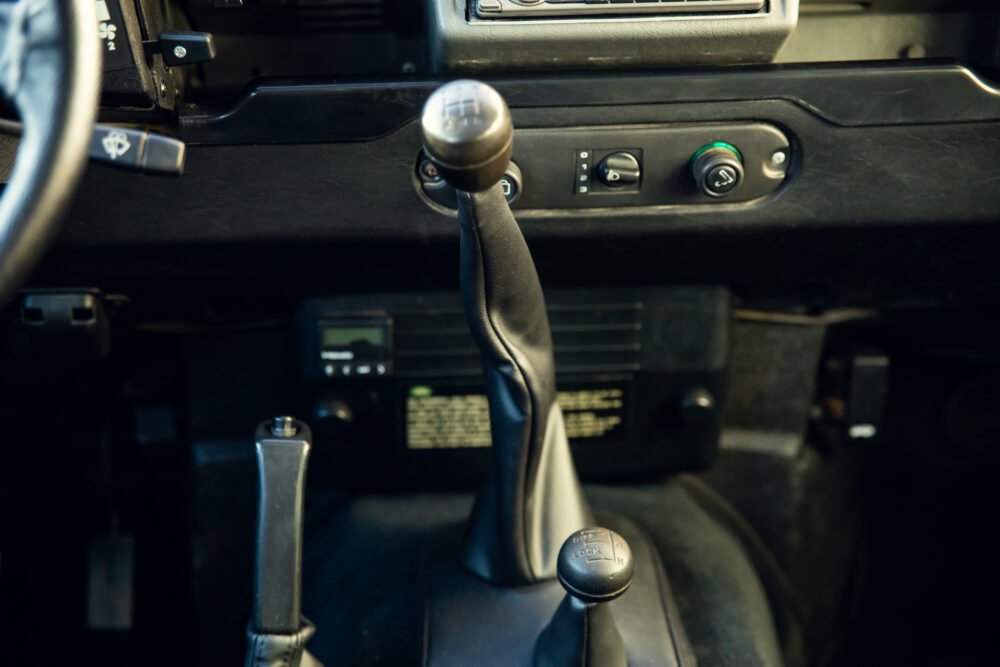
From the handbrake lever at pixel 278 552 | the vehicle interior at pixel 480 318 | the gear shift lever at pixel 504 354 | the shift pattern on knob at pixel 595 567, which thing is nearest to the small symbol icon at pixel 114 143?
the vehicle interior at pixel 480 318

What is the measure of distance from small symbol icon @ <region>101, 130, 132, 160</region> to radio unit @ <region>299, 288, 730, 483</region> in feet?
1.58

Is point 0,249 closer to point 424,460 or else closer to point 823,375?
point 424,460

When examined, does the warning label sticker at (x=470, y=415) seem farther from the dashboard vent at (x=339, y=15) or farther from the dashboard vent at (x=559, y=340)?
the dashboard vent at (x=339, y=15)

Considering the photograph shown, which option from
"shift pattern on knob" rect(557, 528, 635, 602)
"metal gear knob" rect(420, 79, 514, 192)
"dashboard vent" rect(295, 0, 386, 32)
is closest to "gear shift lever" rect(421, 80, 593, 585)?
"metal gear knob" rect(420, 79, 514, 192)

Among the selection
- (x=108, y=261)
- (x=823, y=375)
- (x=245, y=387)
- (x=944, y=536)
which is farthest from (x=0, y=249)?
(x=944, y=536)

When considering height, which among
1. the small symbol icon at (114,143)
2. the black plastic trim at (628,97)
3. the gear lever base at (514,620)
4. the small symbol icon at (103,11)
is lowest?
the gear lever base at (514,620)

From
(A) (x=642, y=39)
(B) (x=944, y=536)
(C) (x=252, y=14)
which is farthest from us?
Result: (B) (x=944, y=536)

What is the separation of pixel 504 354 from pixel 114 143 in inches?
13.6

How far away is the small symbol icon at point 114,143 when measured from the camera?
69 cm

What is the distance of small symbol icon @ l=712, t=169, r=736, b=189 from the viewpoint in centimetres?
98

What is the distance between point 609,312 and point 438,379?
204mm

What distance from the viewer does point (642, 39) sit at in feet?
3.03

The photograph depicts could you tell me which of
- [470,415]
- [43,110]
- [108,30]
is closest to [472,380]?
[470,415]

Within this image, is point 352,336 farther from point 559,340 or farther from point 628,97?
point 628,97
